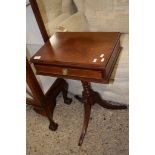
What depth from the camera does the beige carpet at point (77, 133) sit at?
1.32 m

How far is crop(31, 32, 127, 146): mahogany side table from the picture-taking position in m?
0.99

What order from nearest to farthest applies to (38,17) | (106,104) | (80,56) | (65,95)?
(80,56)
(38,17)
(106,104)
(65,95)

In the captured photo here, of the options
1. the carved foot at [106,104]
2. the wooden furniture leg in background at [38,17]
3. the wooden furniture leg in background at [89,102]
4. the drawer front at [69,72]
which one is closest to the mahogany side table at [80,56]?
the drawer front at [69,72]

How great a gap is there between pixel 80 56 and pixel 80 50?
6 cm

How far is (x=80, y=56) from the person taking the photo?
1.04m

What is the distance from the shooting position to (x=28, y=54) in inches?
53.1

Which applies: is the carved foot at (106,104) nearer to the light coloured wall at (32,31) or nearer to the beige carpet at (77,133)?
the beige carpet at (77,133)

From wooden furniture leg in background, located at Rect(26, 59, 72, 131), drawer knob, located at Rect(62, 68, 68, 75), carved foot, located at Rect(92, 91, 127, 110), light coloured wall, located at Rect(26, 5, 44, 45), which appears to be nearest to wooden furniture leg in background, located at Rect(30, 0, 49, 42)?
light coloured wall, located at Rect(26, 5, 44, 45)

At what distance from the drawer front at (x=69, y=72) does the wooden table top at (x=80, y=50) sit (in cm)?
3

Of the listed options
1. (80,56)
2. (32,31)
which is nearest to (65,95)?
(32,31)

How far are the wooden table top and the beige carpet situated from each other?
0.59 metres

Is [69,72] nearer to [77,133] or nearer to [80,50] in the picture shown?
[80,50]
